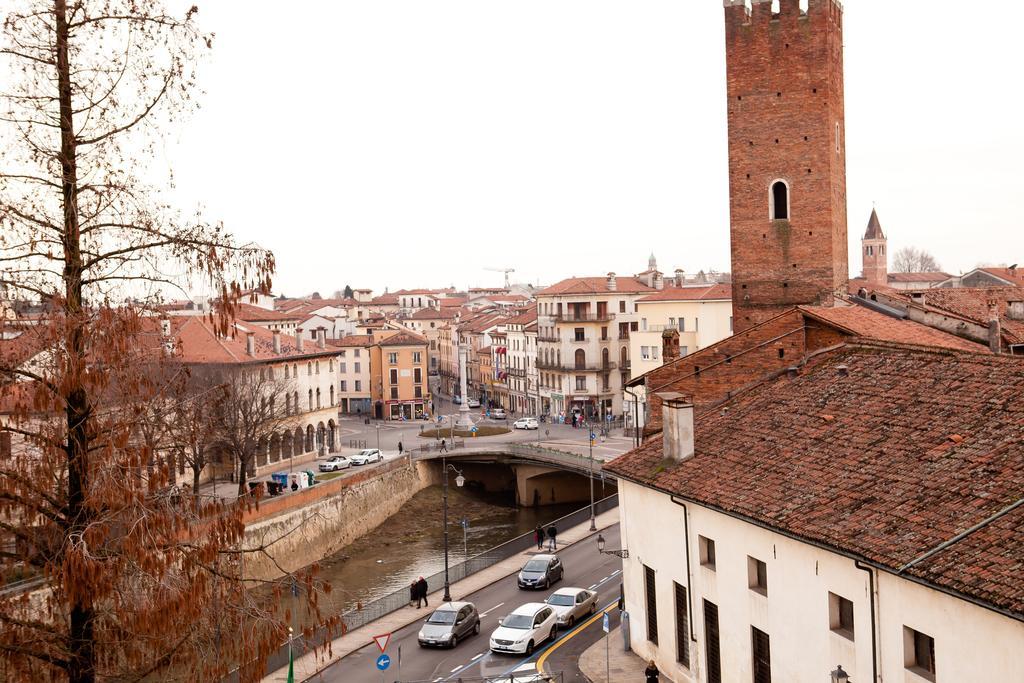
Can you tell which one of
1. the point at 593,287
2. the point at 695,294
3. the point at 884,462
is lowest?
the point at 884,462

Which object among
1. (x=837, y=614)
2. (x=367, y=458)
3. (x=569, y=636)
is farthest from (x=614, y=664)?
(x=367, y=458)

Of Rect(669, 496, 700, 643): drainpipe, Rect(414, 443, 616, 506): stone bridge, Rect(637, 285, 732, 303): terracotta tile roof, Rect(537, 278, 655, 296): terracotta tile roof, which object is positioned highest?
Rect(537, 278, 655, 296): terracotta tile roof

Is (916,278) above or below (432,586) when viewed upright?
above

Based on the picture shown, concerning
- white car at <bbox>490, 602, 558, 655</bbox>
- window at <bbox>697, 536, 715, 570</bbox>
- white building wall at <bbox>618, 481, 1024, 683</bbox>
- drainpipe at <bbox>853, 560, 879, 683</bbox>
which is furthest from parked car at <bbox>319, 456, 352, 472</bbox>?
drainpipe at <bbox>853, 560, 879, 683</bbox>

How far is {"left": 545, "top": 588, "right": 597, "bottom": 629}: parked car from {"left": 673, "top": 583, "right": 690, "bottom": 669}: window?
292 inches

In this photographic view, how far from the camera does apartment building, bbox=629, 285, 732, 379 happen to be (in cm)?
7256

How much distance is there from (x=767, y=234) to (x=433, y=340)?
353 ft

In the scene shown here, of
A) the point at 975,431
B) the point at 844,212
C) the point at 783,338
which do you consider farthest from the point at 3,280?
the point at 844,212

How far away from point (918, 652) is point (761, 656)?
463cm

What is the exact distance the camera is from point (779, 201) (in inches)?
1294

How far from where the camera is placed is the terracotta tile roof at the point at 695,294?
240 feet

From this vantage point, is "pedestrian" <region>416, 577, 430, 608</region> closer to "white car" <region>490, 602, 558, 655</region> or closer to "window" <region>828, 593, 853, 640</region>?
"white car" <region>490, 602, 558, 655</region>

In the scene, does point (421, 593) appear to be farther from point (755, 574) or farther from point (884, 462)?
point (884, 462)

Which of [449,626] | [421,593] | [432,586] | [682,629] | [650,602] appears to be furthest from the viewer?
[432,586]
